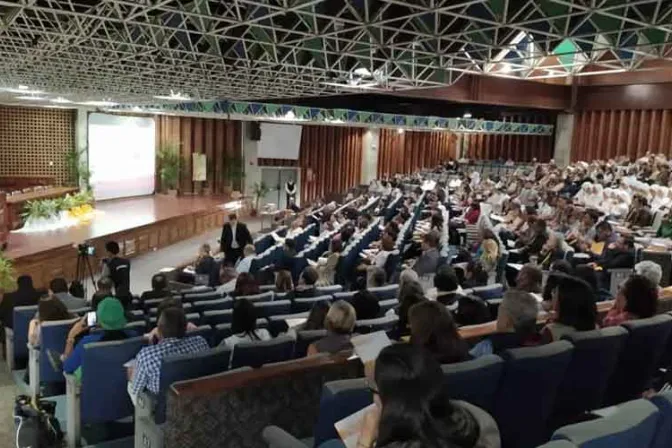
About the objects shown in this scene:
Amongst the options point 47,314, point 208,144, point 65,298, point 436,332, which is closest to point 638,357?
point 436,332

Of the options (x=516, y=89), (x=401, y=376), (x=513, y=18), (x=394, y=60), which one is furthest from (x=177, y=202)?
(x=401, y=376)

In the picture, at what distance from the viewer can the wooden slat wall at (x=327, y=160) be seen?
2653cm

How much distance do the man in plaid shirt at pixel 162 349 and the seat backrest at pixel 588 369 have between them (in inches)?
82.1

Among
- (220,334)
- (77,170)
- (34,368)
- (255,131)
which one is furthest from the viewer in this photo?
(255,131)

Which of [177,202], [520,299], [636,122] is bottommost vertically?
[177,202]

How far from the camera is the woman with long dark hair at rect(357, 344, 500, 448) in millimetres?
1823

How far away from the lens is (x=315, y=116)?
20.8 meters

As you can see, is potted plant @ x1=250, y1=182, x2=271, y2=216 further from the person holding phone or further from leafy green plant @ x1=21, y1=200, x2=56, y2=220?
the person holding phone

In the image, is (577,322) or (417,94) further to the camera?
(417,94)

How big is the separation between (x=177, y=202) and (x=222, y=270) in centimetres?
1234

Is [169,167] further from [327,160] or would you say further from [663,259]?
[663,259]

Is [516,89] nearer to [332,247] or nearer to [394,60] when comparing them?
[394,60]

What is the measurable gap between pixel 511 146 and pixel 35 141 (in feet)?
70.3

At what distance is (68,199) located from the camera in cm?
1526
